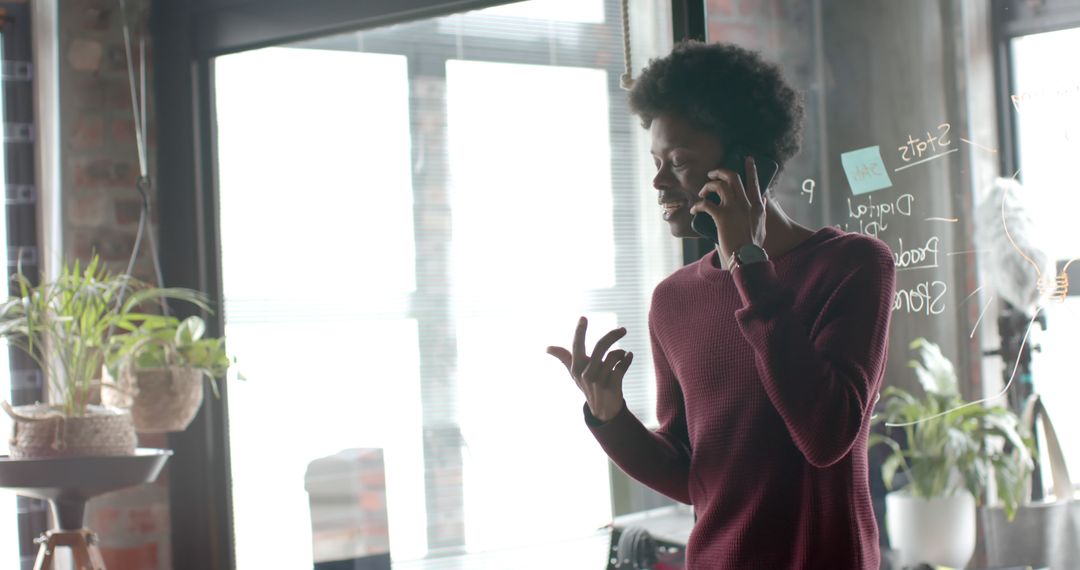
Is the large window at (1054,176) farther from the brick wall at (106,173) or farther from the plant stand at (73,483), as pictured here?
the brick wall at (106,173)

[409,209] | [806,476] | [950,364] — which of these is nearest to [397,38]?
[409,209]

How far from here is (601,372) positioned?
130 cm

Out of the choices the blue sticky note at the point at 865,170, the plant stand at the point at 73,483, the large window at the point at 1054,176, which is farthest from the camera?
the plant stand at the point at 73,483

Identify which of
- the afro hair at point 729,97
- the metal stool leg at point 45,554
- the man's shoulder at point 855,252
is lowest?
the metal stool leg at point 45,554

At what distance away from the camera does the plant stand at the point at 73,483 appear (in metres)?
2.39

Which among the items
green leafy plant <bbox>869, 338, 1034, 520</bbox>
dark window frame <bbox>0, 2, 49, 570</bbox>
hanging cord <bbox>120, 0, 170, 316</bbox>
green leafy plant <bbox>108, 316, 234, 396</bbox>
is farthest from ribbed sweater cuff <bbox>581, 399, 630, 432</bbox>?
dark window frame <bbox>0, 2, 49, 570</bbox>

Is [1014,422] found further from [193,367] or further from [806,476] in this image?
[193,367]

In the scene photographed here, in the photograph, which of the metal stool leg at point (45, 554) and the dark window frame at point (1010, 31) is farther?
the metal stool leg at point (45, 554)

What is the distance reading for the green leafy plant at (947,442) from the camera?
1.92m

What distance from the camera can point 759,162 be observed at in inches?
50.9

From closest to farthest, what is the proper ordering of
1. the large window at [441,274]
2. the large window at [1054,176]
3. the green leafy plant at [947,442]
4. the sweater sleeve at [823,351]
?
the sweater sleeve at [823,351], the large window at [1054,176], the green leafy plant at [947,442], the large window at [441,274]

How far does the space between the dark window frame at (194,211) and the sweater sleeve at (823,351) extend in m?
2.08

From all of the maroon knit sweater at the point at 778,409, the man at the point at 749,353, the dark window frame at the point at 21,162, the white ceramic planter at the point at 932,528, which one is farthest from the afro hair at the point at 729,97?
the dark window frame at the point at 21,162

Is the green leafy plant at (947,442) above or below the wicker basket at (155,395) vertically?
below
